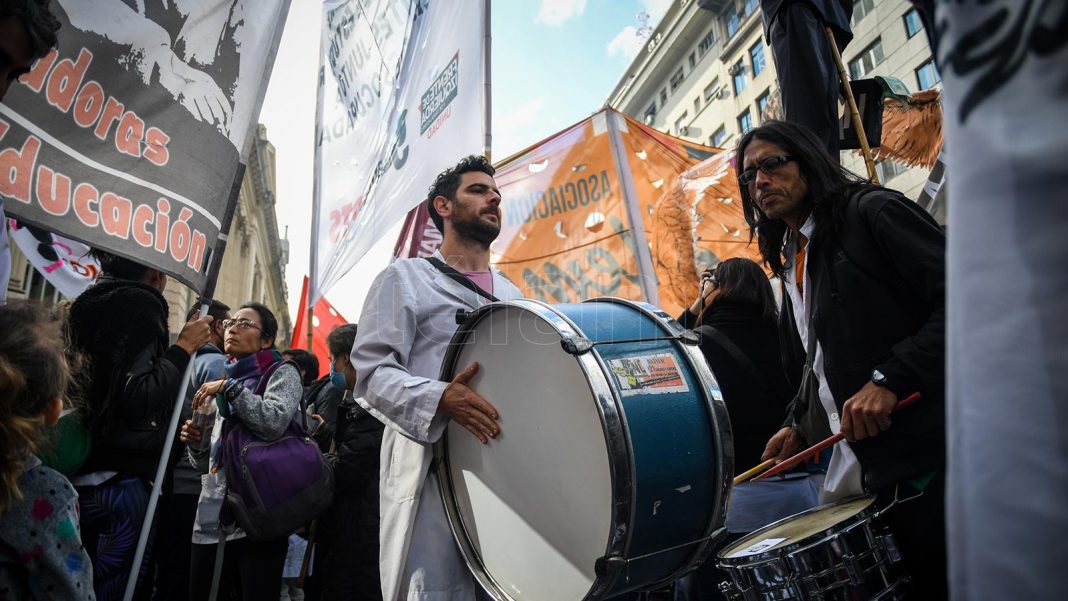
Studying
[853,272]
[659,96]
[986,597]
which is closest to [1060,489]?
[986,597]

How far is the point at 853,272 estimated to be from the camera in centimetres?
164

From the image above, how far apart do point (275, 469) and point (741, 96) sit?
3085 centimetres

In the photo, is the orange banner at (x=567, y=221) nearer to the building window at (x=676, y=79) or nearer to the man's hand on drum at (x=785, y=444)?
the man's hand on drum at (x=785, y=444)

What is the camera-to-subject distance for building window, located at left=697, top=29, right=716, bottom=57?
3306 cm

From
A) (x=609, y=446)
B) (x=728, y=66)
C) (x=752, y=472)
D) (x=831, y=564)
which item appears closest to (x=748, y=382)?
(x=752, y=472)

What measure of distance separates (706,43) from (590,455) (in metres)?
36.8

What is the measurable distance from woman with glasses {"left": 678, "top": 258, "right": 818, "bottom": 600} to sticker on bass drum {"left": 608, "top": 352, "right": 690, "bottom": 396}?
31.3 inches

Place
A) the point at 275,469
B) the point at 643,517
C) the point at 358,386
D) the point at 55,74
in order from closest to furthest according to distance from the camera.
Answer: the point at 643,517, the point at 358,386, the point at 55,74, the point at 275,469

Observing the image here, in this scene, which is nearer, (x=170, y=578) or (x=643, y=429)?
(x=643, y=429)

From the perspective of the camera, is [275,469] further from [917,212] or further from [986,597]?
[986,597]

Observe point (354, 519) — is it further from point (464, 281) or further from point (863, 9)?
point (863, 9)

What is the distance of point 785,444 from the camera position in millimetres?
1992

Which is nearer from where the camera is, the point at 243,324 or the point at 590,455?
the point at 590,455

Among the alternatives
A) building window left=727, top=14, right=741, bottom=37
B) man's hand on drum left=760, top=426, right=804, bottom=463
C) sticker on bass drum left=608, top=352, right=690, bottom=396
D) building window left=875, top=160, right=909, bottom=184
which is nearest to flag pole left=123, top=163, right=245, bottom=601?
sticker on bass drum left=608, top=352, right=690, bottom=396
